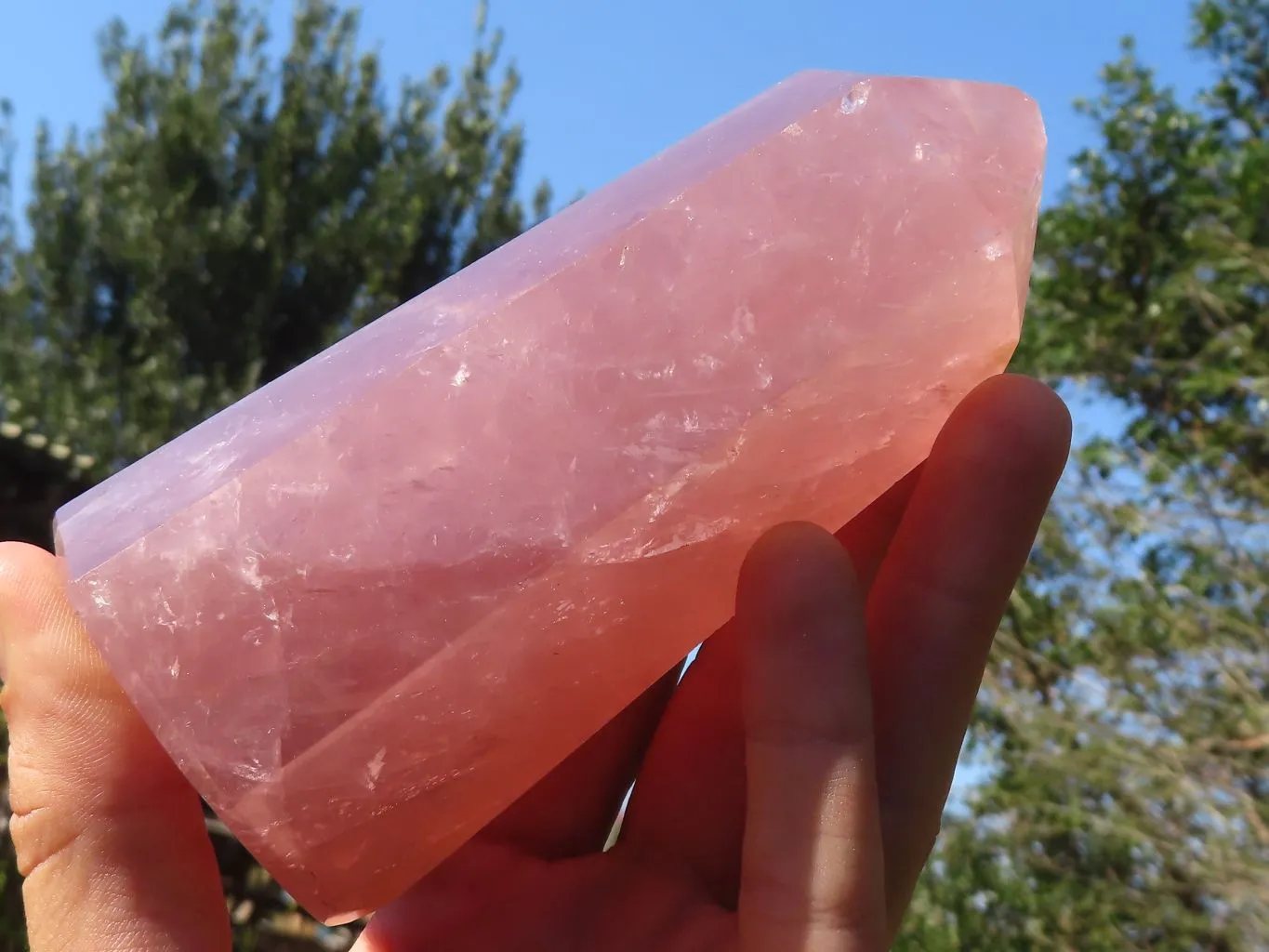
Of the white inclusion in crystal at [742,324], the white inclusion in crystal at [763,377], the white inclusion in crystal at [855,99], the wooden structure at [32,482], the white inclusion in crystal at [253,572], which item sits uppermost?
the wooden structure at [32,482]

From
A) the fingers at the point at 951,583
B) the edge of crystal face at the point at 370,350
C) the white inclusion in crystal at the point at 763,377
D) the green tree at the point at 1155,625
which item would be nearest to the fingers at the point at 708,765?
the fingers at the point at 951,583

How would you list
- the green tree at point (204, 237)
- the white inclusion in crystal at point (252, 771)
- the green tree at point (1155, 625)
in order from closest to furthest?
1. the white inclusion in crystal at point (252, 771)
2. the green tree at point (1155, 625)
3. the green tree at point (204, 237)

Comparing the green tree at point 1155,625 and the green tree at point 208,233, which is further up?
the green tree at point 208,233

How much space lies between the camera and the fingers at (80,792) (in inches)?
26.6

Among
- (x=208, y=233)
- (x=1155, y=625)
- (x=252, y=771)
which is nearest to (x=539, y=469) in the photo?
(x=252, y=771)

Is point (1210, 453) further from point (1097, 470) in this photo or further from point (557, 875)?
point (557, 875)

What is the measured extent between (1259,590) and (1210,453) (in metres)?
0.34

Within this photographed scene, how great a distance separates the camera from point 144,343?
414cm

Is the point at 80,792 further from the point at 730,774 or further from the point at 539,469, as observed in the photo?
the point at 730,774

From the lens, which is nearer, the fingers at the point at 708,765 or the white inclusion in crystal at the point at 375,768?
the white inclusion in crystal at the point at 375,768

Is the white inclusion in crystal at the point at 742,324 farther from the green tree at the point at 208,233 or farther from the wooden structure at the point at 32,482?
the green tree at the point at 208,233

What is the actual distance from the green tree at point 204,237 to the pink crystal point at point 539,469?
3.57m

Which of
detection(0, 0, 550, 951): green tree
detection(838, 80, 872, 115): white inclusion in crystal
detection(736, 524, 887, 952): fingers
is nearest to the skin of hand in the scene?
detection(736, 524, 887, 952): fingers

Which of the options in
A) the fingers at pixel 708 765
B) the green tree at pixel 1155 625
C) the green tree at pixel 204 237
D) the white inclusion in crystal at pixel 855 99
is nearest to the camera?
the white inclusion in crystal at pixel 855 99
